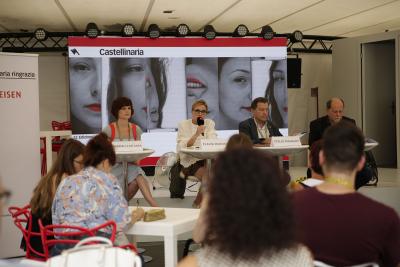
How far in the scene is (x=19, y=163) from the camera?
18.7ft

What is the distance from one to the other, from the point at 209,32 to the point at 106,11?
196cm

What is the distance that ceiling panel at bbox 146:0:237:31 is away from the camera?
9935 millimetres

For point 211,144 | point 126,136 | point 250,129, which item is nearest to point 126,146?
point 126,136

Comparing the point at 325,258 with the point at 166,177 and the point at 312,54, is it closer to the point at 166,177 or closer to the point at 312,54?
the point at 166,177

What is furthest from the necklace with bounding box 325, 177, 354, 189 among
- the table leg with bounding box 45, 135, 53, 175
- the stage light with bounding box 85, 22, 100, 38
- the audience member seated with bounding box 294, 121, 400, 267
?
the stage light with bounding box 85, 22, 100, 38

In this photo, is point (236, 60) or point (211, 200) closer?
point (211, 200)

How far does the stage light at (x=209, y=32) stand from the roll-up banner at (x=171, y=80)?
0.58 feet

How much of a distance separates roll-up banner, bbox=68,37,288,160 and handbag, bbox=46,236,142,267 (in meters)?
8.94

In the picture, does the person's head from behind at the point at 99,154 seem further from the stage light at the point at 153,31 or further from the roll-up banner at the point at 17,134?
the stage light at the point at 153,31

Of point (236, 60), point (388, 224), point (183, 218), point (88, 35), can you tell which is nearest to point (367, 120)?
point (236, 60)

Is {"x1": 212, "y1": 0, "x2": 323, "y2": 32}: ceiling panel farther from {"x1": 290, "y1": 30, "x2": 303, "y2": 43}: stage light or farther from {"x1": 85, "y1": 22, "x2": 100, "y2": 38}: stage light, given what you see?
{"x1": 85, "y1": 22, "x2": 100, "y2": 38}: stage light

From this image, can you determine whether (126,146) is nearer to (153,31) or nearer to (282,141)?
(282,141)

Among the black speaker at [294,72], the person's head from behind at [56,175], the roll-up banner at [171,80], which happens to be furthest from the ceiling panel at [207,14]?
the person's head from behind at [56,175]

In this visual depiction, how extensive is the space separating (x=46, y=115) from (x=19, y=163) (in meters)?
8.17
